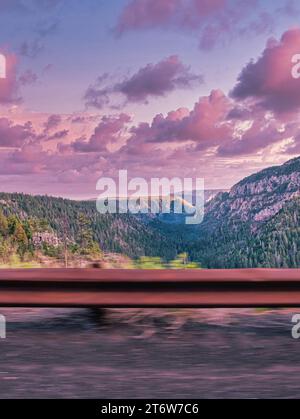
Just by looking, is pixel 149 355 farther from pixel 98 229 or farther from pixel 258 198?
pixel 258 198

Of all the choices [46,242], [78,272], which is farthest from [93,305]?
[46,242]

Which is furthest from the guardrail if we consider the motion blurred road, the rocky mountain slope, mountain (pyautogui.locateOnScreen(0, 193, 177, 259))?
the rocky mountain slope

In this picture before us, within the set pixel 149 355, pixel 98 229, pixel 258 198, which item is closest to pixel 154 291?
pixel 149 355

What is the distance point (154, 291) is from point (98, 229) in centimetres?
377

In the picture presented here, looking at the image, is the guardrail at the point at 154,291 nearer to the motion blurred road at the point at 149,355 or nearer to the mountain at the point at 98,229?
the motion blurred road at the point at 149,355

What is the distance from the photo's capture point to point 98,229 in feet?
39.2

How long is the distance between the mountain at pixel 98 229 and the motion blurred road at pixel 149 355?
1.32m

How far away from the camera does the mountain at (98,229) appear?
10367 mm

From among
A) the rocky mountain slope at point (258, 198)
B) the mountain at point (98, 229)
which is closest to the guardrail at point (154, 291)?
the mountain at point (98, 229)

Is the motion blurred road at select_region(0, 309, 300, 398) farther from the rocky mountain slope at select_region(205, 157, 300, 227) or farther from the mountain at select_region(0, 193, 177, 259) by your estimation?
the rocky mountain slope at select_region(205, 157, 300, 227)

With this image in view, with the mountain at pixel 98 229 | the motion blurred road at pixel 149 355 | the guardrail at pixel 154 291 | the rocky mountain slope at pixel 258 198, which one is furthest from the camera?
the rocky mountain slope at pixel 258 198
